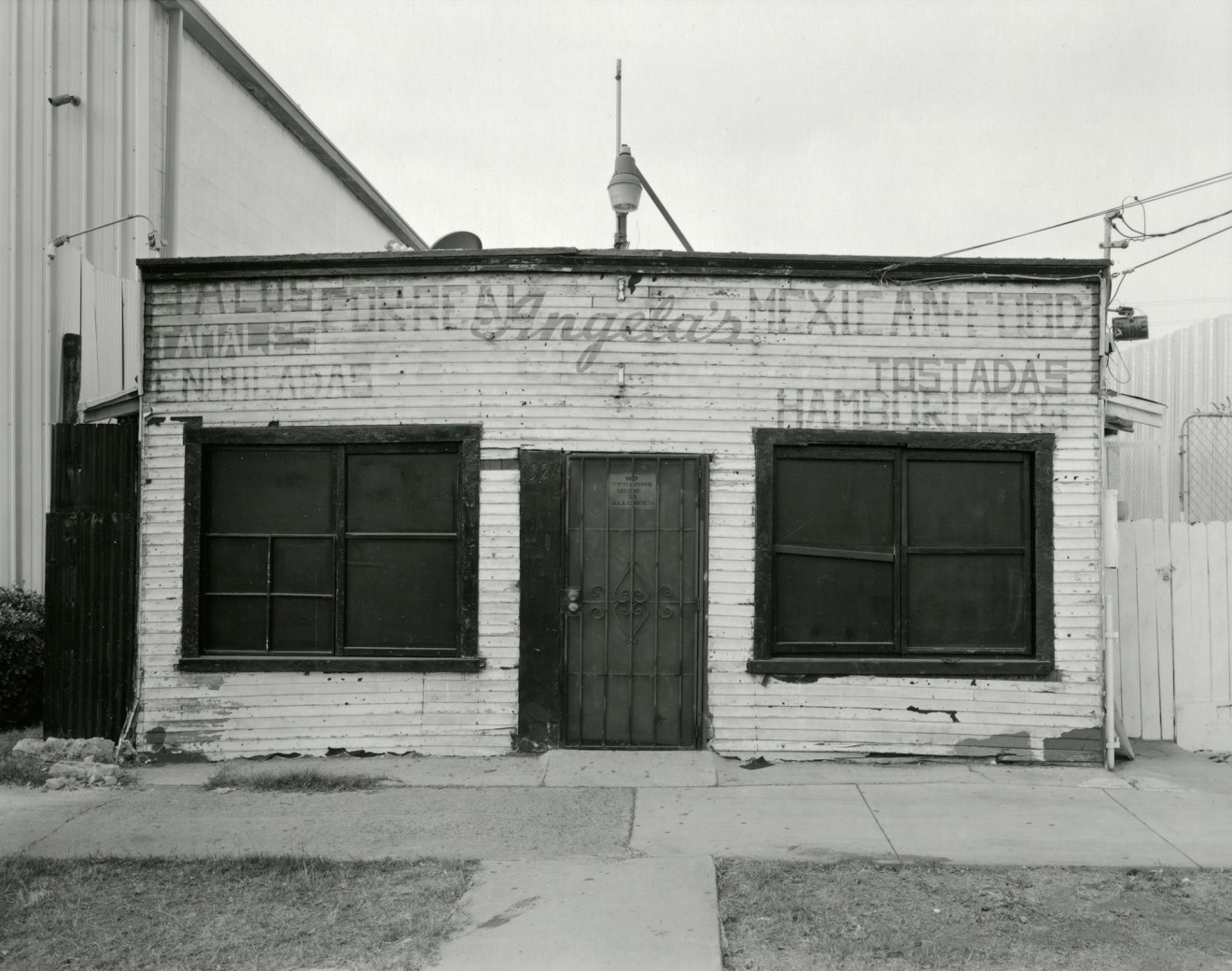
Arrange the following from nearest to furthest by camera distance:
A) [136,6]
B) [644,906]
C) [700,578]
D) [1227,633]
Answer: [644,906] → [700,578] → [1227,633] → [136,6]

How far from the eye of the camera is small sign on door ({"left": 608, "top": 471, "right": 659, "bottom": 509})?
7.55 m

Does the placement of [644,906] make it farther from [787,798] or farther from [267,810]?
[267,810]

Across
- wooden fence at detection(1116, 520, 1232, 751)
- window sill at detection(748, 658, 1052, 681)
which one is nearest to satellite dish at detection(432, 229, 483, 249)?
window sill at detection(748, 658, 1052, 681)

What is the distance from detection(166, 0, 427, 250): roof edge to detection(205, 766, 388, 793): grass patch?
352 inches

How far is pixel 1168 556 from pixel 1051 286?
2.44 metres

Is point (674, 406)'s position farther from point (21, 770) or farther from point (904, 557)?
point (21, 770)

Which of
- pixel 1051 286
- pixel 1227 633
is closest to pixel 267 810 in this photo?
pixel 1051 286

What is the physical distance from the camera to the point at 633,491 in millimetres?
7559

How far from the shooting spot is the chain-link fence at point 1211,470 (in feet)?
33.7

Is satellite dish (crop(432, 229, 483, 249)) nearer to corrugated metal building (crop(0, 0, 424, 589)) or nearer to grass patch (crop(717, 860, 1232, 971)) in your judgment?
corrugated metal building (crop(0, 0, 424, 589))

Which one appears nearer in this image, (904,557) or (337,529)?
(904,557)

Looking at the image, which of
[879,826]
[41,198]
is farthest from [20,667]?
[879,826]

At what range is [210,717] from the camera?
24.9 ft

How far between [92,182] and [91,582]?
5.56 meters
